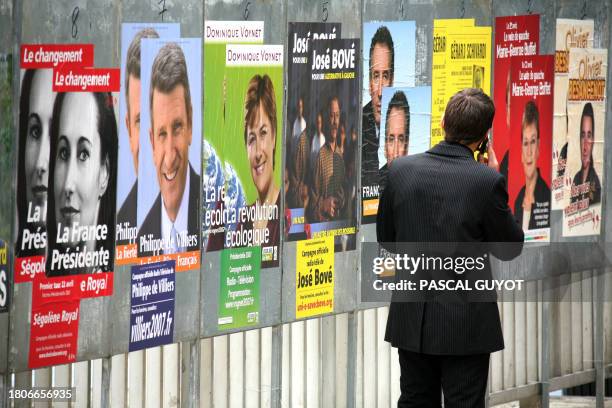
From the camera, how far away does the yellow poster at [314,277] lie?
6754 mm

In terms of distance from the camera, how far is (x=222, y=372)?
664 cm

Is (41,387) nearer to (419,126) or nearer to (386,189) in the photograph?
(386,189)

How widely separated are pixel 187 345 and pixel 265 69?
1.34 meters

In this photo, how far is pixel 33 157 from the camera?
17.0 ft

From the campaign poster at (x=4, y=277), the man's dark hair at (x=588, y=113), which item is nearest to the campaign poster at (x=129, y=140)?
the campaign poster at (x=4, y=277)

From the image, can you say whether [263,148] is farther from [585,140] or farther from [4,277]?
[585,140]

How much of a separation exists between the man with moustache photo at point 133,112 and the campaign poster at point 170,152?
1.1 inches

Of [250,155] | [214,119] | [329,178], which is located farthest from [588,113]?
[214,119]

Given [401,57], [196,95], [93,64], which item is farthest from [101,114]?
[401,57]

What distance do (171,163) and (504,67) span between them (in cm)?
284

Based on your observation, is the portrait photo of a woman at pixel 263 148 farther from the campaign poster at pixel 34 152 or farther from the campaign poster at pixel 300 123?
the campaign poster at pixel 34 152

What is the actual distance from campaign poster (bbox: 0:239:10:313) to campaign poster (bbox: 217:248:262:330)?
1.35m

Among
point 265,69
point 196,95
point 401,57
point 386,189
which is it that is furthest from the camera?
point 401,57

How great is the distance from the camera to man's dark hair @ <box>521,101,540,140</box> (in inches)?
324
